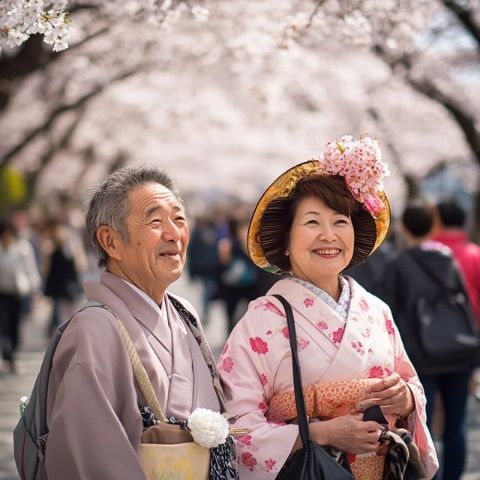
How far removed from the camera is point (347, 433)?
306 cm

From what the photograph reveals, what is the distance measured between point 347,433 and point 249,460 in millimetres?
344

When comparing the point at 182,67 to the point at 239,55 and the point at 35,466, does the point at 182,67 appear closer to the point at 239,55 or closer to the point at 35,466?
the point at 239,55

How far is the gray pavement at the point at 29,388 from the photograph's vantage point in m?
6.61

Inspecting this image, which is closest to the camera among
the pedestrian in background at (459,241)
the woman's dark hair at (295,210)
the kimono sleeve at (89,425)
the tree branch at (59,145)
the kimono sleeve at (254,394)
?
the kimono sleeve at (89,425)

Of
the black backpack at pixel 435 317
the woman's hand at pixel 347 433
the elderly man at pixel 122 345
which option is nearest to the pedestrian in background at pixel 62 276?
the black backpack at pixel 435 317

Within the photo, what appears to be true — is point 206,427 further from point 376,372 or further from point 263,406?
point 376,372

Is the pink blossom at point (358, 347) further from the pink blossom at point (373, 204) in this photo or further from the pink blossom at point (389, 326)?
the pink blossom at point (373, 204)

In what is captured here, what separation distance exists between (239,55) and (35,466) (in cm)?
710

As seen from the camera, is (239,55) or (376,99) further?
(376,99)

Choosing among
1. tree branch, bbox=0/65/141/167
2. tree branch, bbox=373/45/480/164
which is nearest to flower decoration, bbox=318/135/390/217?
tree branch, bbox=373/45/480/164

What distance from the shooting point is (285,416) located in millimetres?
3135

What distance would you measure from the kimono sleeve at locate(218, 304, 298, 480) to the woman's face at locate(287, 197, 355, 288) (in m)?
0.25

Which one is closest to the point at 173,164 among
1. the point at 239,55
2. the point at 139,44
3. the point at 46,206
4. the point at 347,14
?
the point at 46,206

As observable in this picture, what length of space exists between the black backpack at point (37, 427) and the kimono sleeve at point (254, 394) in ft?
1.81
